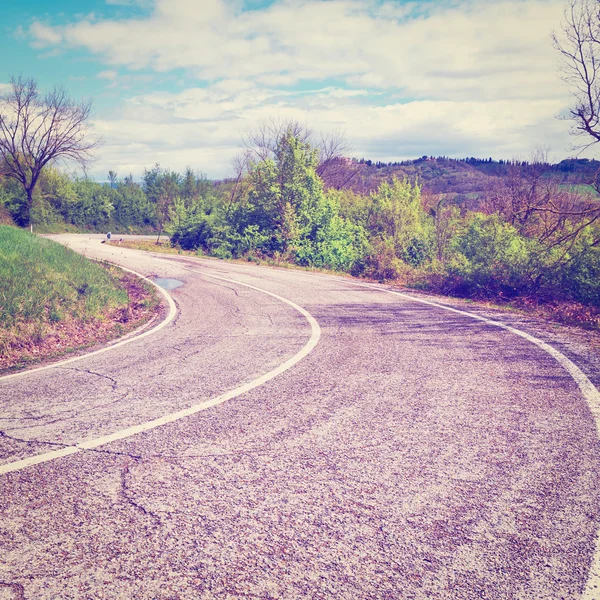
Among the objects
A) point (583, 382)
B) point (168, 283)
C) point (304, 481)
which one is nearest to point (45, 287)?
point (168, 283)

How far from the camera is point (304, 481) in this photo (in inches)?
134

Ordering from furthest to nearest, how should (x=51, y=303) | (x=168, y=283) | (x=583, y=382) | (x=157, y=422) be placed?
1. (x=168, y=283)
2. (x=51, y=303)
3. (x=583, y=382)
4. (x=157, y=422)

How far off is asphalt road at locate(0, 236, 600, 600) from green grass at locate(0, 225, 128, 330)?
2542 millimetres

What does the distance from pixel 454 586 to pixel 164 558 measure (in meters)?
1.61

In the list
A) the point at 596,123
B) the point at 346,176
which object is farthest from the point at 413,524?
the point at 346,176

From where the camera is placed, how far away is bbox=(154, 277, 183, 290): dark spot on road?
599 inches

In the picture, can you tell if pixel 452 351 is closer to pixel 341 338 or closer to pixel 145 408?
pixel 341 338

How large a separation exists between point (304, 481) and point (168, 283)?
13675 mm

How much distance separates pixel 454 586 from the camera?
2439 millimetres

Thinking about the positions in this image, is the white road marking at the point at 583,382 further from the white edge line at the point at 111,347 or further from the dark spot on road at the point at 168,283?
the dark spot on road at the point at 168,283

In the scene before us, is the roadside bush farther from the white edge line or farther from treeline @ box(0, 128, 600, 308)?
the white edge line

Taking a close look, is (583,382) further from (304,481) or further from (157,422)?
(157,422)

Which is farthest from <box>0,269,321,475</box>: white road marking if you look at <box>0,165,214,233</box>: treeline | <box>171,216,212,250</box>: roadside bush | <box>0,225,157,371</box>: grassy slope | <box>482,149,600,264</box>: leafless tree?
<box>0,165,214,233</box>: treeline

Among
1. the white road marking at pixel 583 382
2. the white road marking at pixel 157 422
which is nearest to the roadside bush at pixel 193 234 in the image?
the white road marking at pixel 583 382
